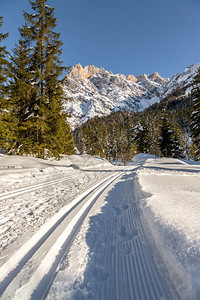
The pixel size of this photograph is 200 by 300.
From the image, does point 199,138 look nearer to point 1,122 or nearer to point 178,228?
point 178,228

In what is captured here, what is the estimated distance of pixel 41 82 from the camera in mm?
11391

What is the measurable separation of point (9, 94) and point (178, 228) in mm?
13415

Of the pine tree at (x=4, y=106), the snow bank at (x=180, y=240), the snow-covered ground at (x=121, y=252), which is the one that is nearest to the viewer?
the snow bank at (x=180, y=240)

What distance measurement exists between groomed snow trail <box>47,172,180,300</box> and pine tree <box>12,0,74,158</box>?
32.9 feet

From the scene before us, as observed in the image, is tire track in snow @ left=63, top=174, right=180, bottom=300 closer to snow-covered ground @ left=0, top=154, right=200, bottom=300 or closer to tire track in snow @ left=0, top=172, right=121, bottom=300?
snow-covered ground @ left=0, top=154, right=200, bottom=300

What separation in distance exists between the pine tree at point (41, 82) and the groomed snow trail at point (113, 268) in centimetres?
1003

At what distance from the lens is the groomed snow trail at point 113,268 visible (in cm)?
129

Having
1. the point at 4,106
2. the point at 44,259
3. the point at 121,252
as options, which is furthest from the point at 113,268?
the point at 4,106

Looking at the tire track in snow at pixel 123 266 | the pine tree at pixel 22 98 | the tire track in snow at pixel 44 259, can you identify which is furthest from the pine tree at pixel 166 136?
the tire track in snow at pixel 44 259

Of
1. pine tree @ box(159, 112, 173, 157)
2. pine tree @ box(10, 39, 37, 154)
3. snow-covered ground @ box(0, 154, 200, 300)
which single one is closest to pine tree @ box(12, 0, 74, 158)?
pine tree @ box(10, 39, 37, 154)

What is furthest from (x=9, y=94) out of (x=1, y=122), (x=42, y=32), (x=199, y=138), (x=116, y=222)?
(x=199, y=138)

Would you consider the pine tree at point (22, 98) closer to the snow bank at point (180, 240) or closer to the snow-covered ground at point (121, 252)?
the snow-covered ground at point (121, 252)

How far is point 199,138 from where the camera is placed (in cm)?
1756

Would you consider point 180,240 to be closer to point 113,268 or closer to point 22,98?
point 113,268
